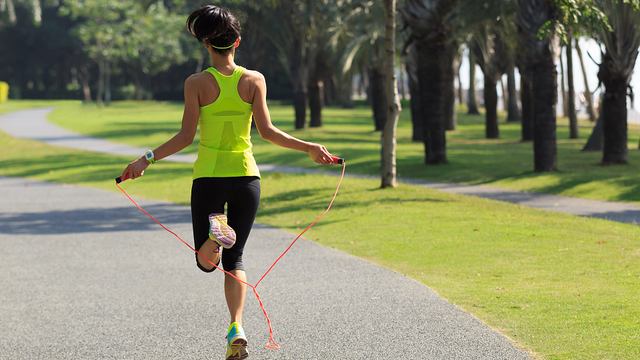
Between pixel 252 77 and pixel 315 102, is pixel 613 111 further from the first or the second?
pixel 315 102

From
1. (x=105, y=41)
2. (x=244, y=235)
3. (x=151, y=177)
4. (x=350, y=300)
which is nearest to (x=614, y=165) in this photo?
(x=151, y=177)

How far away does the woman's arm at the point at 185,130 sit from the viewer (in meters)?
3.53

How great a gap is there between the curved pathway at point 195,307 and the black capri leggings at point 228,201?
3.10 ft

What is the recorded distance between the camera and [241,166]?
143 inches

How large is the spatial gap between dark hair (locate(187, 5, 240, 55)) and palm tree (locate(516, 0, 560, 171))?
1315 centimetres

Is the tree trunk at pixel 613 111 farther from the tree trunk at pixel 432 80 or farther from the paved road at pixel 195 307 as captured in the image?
the paved road at pixel 195 307

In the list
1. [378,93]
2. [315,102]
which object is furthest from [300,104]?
[378,93]

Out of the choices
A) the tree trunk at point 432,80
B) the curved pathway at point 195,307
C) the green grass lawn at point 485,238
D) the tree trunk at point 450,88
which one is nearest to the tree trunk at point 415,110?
the tree trunk at point 450,88

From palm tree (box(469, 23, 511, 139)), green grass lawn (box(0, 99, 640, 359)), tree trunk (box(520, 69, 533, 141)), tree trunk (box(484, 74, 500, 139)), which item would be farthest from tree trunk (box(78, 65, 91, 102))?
tree trunk (box(520, 69, 533, 141))

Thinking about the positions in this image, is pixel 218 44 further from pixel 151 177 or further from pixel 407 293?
pixel 151 177

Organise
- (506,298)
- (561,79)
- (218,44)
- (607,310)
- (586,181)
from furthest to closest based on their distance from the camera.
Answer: (561,79) < (586,181) < (506,298) < (607,310) < (218,44)

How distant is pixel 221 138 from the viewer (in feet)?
11.8

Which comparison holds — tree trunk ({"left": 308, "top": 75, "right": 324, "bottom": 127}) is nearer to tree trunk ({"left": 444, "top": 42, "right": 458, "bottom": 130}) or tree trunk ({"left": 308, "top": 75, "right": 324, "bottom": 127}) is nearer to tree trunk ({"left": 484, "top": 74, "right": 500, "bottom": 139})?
tree trunk ({"left": 444, "top": 42, "right": 458, "bottom": 130})

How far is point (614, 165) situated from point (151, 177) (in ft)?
39.9
